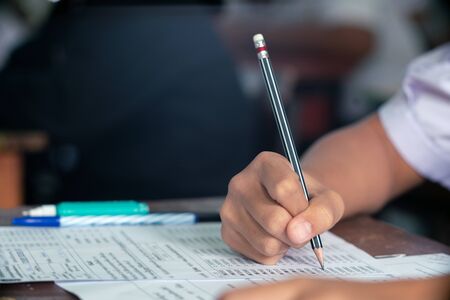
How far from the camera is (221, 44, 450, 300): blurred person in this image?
0.71m

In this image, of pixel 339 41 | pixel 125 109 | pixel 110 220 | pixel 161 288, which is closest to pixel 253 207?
pixel 161 288

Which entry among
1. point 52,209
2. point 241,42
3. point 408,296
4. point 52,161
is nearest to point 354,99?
point 241,42

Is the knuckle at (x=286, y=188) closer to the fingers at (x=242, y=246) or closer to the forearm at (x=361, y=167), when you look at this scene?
the fingers at (x=242, y=246)

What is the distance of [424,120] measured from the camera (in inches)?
42.2

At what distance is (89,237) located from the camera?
84cm

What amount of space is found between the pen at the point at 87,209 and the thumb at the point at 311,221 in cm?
30

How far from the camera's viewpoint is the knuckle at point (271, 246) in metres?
0.72

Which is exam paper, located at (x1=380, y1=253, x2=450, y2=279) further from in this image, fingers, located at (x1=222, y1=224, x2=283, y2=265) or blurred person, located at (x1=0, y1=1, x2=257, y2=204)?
blurred person, located at (x1=0, y1=1, x2=257, y2=204)

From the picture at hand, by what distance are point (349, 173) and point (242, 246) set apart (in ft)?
0.92

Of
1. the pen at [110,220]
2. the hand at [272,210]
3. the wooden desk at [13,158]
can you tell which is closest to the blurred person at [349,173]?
the hand at [272,210]

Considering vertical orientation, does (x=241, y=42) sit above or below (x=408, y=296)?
above

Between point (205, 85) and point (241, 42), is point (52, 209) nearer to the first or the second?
point (205, 85)

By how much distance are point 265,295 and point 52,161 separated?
1.67 meters

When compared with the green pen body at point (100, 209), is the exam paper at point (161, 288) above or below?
below
